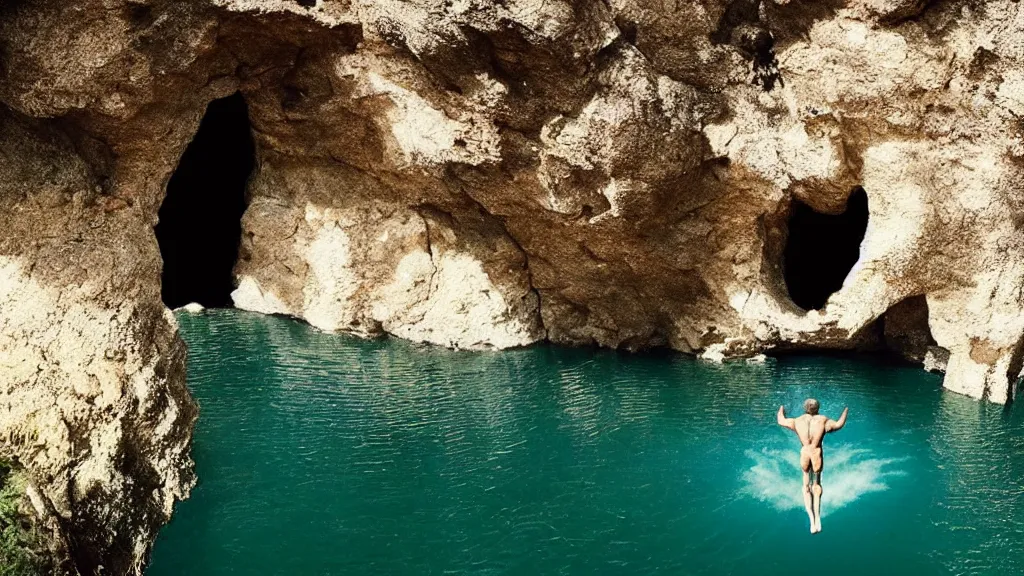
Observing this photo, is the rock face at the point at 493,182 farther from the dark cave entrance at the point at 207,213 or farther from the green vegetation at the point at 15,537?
the dark cave entrance at the point at 207,213

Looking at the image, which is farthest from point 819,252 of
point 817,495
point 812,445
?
point 817,495

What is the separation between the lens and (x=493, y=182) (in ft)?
57.7

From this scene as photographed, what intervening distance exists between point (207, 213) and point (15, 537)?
15135mm

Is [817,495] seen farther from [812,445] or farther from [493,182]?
[493,182]

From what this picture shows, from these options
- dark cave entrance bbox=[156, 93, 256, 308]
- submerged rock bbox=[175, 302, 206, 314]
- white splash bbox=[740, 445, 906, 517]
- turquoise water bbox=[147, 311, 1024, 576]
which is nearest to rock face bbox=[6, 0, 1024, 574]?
turquoise water bbox=[147, 311, 1024, 576]

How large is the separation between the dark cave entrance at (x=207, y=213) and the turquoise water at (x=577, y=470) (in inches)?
162

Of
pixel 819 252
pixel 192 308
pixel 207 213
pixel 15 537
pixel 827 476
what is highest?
pixel 207 213

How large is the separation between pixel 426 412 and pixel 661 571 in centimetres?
608

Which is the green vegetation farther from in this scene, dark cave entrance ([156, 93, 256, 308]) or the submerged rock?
dark cave entrance ([156, 93, 256, 308])

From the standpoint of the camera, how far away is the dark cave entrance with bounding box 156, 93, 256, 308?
22281 mm

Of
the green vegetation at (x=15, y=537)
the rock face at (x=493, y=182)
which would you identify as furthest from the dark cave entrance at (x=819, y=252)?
the green vegetation at (x=15, y=537)

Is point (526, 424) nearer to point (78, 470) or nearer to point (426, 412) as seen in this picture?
point (426, 412)

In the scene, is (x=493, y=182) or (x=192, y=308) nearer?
(x=493, y=182)

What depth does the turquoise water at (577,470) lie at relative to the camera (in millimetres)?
11461
